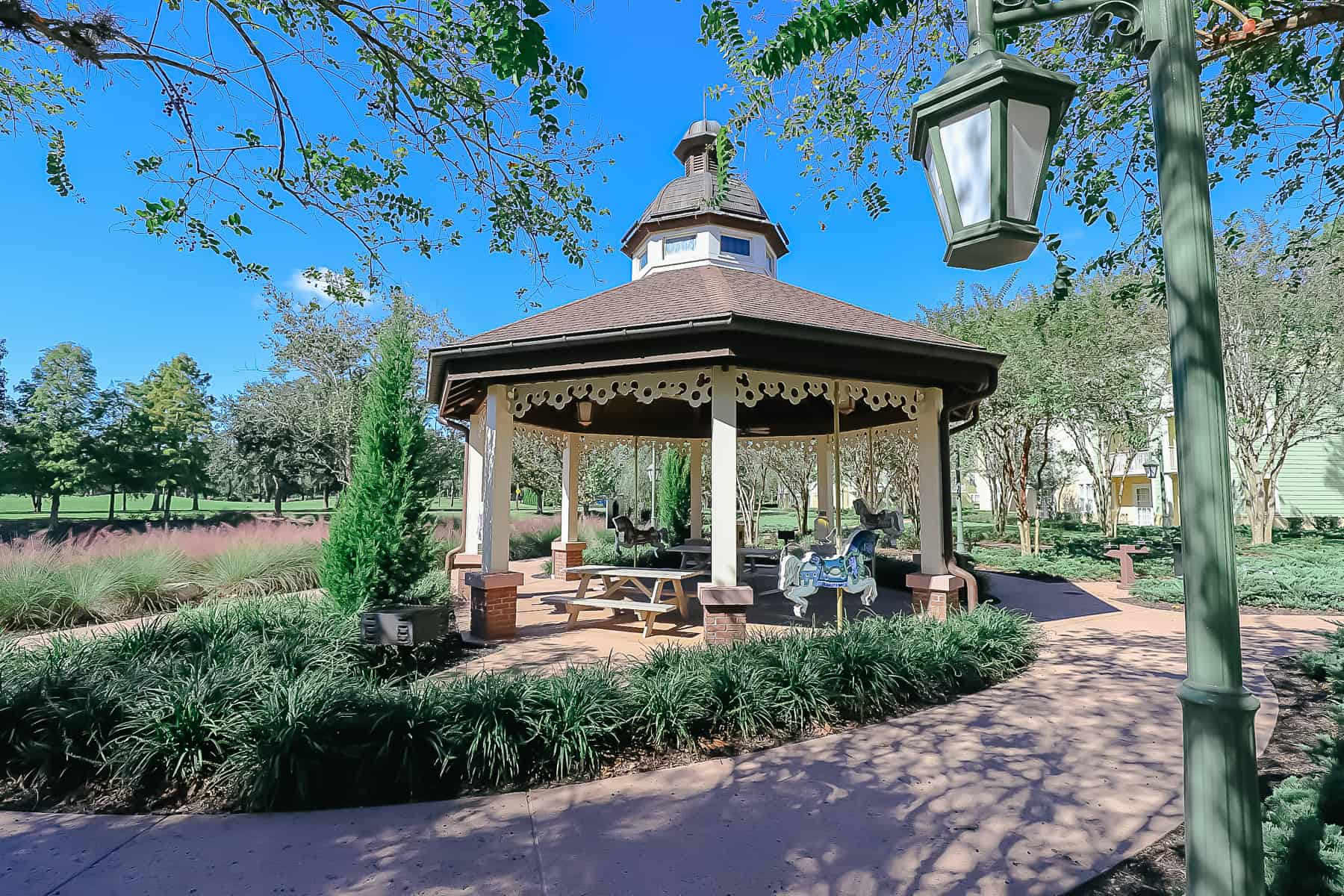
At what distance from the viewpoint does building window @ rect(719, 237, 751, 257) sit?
1160 cm

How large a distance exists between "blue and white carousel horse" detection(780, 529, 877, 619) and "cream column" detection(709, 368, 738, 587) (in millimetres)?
701

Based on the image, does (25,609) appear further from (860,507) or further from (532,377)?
(860,507)

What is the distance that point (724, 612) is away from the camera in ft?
22.0

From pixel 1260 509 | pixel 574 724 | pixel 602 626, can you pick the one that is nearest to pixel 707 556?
pixel 602 626

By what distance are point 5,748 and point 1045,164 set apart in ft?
20.9

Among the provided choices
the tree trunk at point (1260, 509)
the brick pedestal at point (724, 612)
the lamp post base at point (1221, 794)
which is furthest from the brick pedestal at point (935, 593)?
the tree trunk at point (1260, 509)

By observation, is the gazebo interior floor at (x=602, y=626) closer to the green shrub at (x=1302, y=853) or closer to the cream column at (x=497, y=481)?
the cream column at (x=497, y=481)

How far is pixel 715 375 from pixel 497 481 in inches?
119

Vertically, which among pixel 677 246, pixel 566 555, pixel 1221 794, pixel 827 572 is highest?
pixel 677 246

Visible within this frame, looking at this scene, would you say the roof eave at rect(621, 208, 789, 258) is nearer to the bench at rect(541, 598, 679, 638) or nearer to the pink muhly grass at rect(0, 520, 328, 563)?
the bench at rect(541, 598, 679, 638)

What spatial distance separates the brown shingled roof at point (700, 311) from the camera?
6883 millimetres

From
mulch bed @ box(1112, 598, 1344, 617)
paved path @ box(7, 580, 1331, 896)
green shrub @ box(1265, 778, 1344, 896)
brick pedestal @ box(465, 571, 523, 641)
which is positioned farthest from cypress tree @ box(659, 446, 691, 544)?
green shrub @ box(1265, 778, 1344, 896)

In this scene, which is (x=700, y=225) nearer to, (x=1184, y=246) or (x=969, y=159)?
(x=969, y=159)

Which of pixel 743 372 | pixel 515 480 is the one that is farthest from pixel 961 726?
pixel 515 480
